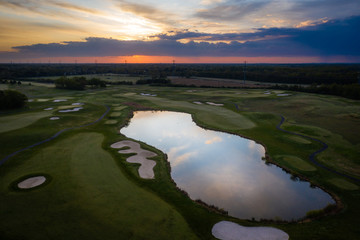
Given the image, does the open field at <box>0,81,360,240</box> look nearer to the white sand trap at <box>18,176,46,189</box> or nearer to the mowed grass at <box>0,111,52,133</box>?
the mowed grass at <box>0,111,52,133</box>

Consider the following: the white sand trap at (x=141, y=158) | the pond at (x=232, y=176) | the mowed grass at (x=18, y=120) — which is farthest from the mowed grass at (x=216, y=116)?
the mowed grass at (x=18, y=120)

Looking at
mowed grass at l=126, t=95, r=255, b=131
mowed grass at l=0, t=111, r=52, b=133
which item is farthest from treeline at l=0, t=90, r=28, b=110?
mowed grass at l=126, t=95, r=255, b=131

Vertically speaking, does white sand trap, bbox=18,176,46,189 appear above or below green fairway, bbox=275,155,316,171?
above

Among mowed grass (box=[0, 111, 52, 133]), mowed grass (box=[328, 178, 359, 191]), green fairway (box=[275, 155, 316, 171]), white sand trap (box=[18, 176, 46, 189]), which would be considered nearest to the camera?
white sand trap (box=[18, 176, 46, 189])

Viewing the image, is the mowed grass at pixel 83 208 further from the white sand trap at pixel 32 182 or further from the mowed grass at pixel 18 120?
the mowed grass at pixel 18 120

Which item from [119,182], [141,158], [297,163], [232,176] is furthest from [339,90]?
[119,182]
